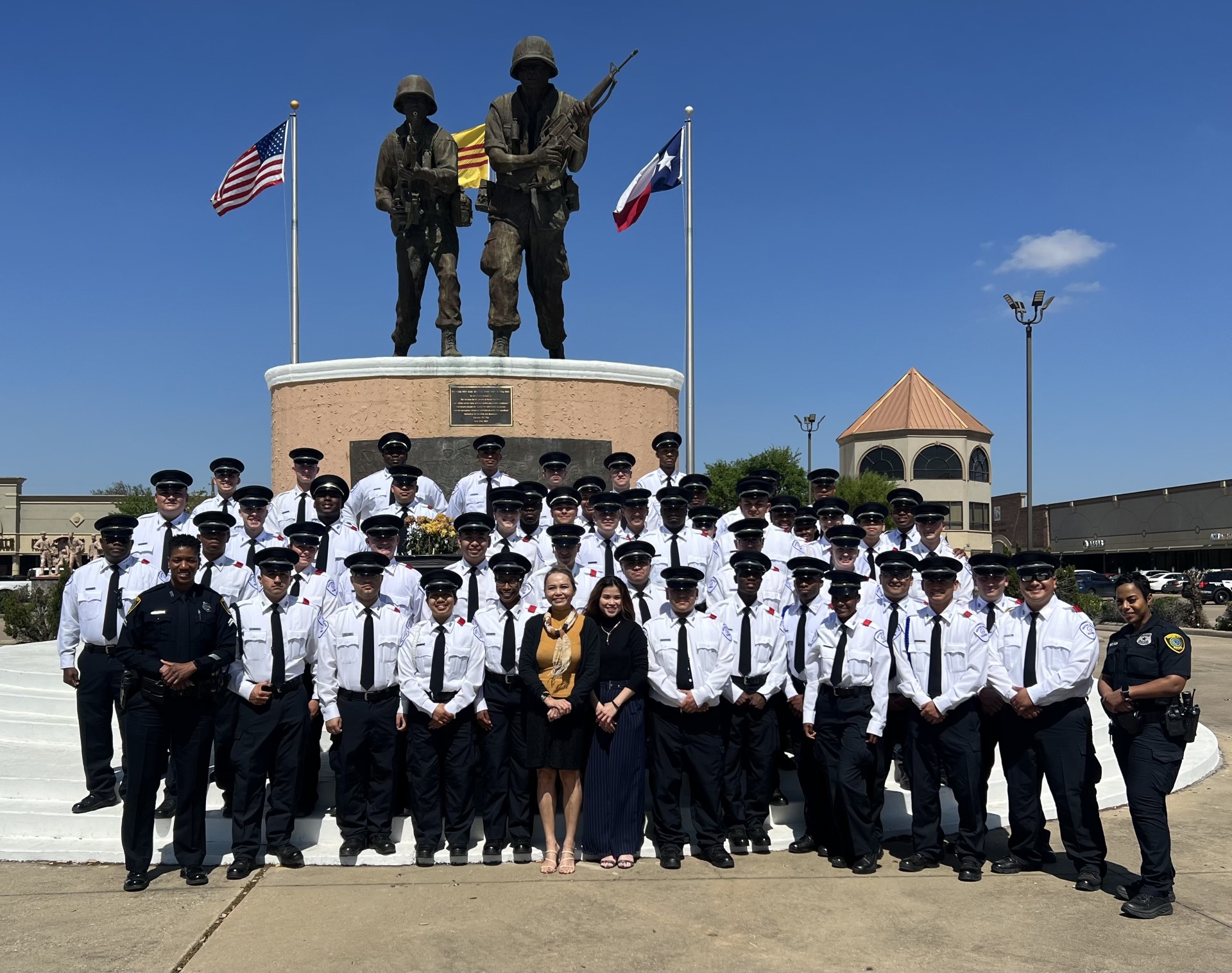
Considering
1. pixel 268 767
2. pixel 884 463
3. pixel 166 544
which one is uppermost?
pixel 884 463

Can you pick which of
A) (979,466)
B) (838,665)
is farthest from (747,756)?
(979,466)

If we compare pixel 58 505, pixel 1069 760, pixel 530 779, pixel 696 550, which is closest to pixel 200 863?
pixel 530 779

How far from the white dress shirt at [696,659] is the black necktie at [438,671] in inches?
49.7

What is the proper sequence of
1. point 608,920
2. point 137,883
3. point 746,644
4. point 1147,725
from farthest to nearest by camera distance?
1. point 746,644
2. point 137,883
3. point 1147,725
4. point 608,920

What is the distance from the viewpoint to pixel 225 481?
8.05 metres

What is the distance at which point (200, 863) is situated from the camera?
5.82 meters

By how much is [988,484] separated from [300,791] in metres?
62.8

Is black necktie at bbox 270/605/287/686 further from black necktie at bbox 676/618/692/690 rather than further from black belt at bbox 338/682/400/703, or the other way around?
black necktie at bbox 676/618/692/690

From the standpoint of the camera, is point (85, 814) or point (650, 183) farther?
point (650, 183)

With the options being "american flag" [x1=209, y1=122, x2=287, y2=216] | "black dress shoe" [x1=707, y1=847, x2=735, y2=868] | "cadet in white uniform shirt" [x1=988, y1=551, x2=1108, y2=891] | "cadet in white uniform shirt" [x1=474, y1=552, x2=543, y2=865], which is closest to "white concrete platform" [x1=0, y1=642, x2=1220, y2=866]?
"cadet in white uniform shirt" [x1=474, y1=552, x2=543, y2=865]

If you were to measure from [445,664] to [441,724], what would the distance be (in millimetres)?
358

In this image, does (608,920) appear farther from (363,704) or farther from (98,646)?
(98,646)

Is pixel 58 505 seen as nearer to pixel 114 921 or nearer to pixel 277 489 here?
pixel 277 489

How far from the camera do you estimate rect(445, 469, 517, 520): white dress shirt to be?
901cm
